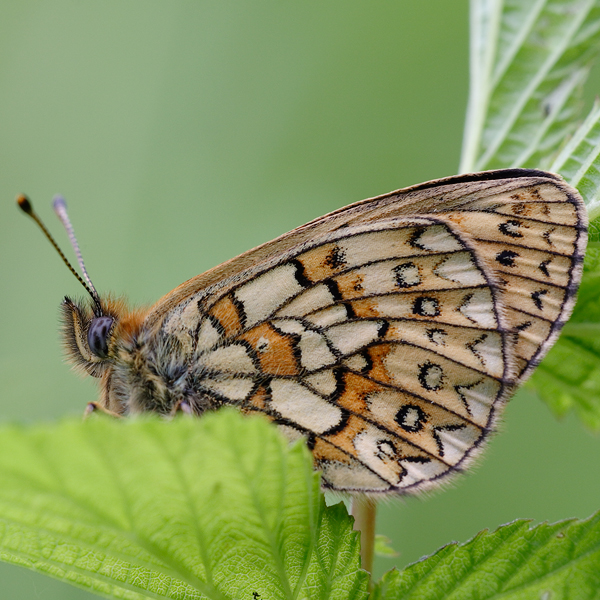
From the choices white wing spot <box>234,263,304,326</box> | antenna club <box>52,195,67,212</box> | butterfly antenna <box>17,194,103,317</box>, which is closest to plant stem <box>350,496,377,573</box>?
white wing spot <box>234,263,304,326</box>

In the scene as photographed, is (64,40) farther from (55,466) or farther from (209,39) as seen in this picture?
(55,466)

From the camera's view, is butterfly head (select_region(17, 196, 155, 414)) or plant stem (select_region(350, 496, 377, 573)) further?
butterfly head (select_region(17, 196, 155, 414))

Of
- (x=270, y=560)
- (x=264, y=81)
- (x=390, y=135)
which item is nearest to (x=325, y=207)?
(x=390, y=135)

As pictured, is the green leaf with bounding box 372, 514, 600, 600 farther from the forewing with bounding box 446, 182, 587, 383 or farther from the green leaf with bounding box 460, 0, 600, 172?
the green leaf with bounding box 460, 0, 600, 172

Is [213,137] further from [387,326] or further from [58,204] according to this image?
[387,326]

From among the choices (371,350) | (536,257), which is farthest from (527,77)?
(371,350)

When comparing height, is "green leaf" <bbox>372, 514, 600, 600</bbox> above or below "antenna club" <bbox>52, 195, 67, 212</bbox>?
below

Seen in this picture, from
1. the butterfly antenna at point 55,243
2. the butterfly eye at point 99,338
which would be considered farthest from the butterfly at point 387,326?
the butterfly antenna at point 55,243
